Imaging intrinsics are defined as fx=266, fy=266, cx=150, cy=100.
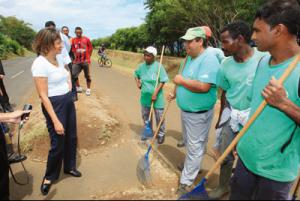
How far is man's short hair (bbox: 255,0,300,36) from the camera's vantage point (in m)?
1.76

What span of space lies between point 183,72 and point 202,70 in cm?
33

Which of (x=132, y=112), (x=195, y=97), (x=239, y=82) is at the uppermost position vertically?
(x=239, y=82)

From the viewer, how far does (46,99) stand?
9.86 feet

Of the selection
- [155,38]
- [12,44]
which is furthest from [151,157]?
[12,44]

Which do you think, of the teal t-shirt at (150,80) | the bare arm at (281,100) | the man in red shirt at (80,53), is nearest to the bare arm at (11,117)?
the teal t-shirt at (150,80)

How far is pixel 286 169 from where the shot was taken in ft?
6.18

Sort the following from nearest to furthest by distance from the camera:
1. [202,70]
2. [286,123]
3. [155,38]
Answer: [286,123] < [202,70] < [155,38]

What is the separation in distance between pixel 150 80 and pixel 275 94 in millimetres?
3301

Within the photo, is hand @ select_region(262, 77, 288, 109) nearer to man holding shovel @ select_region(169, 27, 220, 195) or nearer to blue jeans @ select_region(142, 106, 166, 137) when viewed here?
man holding shovel @ select_region(169, 27, 220, 195)

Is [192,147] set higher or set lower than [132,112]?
higher

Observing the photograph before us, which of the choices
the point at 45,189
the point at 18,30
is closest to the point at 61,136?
the point at 45,189

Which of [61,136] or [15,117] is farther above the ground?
[15,117]

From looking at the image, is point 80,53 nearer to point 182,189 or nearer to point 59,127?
point 59,127

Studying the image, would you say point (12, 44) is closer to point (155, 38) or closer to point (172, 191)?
point (155, 38)
